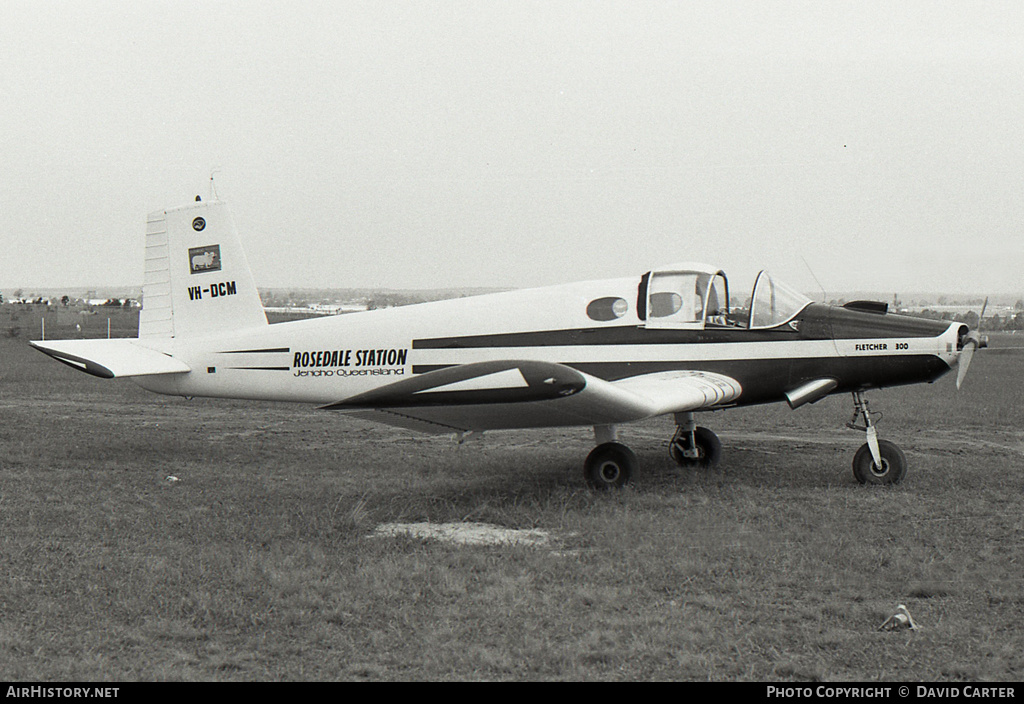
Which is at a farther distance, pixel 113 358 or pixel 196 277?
pixel 196 277

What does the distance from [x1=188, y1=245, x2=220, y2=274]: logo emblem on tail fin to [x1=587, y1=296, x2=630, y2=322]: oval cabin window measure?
17.1 feet

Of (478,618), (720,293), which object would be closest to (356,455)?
(720,293)

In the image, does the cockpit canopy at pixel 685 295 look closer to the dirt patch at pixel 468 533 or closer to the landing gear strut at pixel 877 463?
the landing gear strut at pixel 877 463

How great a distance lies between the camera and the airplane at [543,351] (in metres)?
7.78

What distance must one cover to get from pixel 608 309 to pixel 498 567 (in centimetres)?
443

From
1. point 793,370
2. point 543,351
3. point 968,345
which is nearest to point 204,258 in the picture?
point 543,351

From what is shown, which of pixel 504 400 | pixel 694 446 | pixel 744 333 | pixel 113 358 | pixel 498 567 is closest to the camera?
pixel 498 567

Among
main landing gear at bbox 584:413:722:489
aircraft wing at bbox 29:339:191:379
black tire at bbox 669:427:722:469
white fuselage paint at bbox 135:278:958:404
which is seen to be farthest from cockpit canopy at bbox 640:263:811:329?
aircraft wing at bbox 29:339:191:379

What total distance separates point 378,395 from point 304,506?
172 centimetres

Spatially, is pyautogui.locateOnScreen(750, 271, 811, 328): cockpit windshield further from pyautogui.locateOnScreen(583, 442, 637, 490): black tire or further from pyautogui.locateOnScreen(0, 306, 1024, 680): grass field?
pyautogui.locateOnScreen(583, 442, 637, 490): black tire

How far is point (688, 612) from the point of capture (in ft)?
Result: 16.5

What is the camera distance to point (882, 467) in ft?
29.5

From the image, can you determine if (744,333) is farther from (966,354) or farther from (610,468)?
(966,354)

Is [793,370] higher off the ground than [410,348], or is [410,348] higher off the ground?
[410,348]
